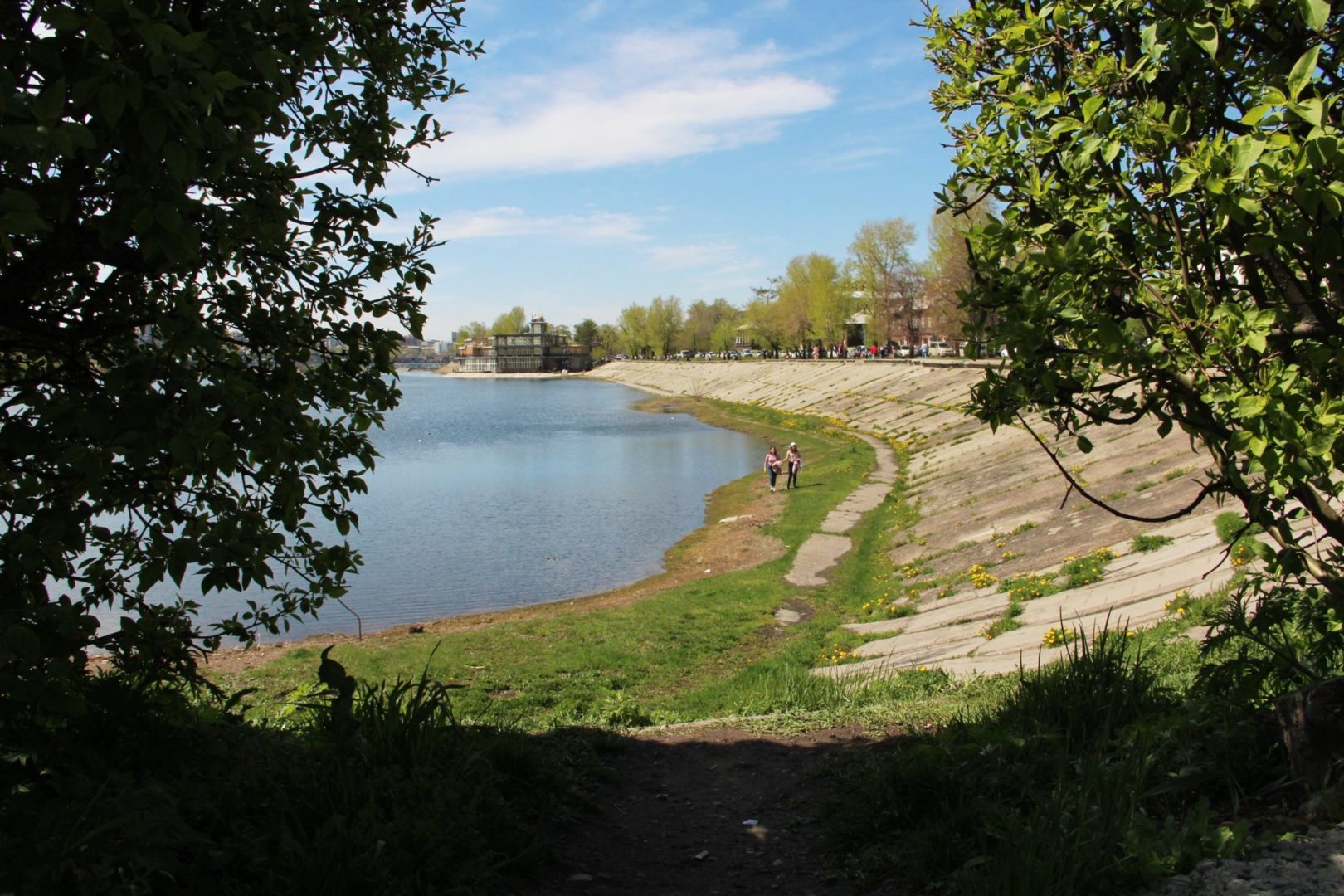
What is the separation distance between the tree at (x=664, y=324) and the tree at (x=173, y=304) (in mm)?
186568

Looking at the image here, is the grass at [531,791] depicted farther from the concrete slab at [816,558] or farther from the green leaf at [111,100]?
the concrete slab at [816,558]

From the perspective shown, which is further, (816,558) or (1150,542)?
(816,558)

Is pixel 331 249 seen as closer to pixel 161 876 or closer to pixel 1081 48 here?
pixel 161 876

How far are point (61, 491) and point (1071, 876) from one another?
419cm

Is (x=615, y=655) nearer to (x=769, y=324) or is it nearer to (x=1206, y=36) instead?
(x=1206, y=36)

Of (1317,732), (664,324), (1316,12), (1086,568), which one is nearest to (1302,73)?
(1316,12)

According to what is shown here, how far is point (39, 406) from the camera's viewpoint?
3.99 metres

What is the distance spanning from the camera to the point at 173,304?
4.57 metres

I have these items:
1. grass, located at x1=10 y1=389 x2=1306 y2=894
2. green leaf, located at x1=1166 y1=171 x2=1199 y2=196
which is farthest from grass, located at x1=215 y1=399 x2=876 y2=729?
green leaf, located at x1=1166 y1=171 x2=1199 y2=196

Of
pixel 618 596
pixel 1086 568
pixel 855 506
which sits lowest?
pixel 618 596

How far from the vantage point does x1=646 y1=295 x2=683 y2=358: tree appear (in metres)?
192

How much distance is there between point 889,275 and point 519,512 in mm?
66426

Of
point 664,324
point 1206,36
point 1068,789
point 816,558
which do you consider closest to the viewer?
point 1206,36

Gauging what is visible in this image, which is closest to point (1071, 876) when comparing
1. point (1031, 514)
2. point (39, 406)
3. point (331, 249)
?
point (39, 406)
